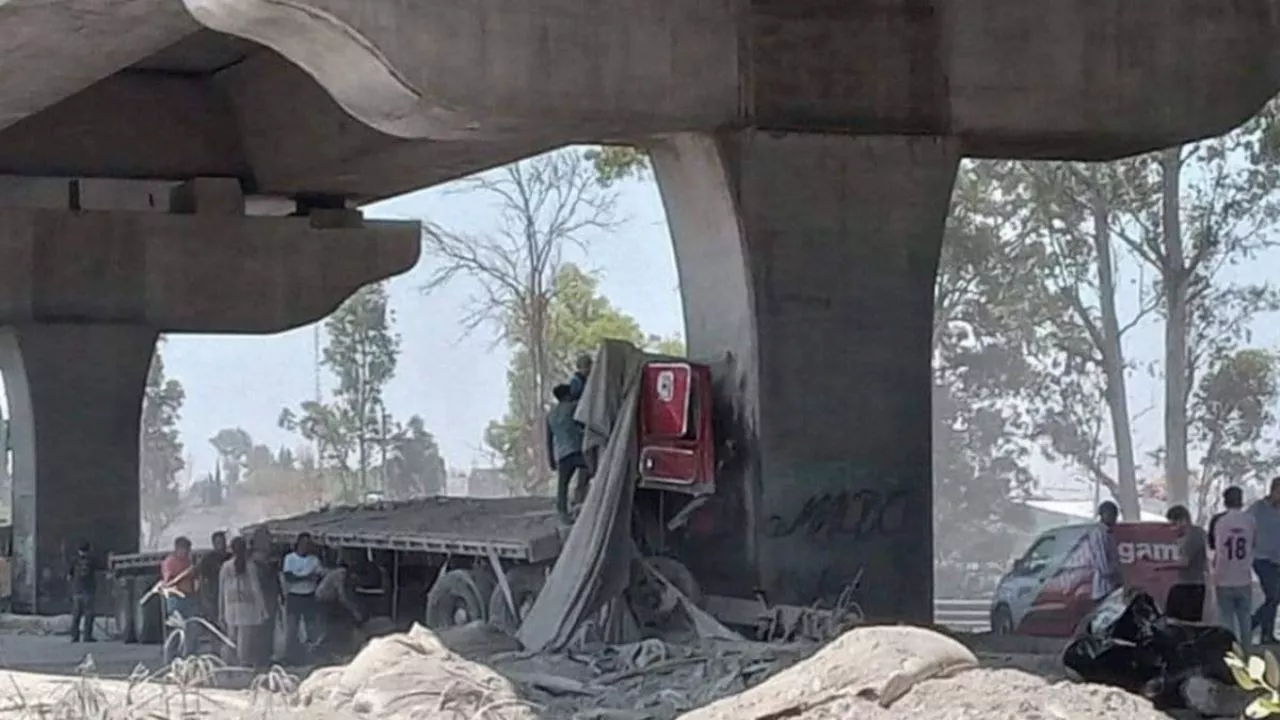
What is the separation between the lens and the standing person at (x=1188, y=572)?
56.4ft

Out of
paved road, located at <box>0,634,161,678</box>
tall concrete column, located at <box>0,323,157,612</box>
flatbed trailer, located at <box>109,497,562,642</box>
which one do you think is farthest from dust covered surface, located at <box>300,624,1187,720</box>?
tall concrete column, located at <box>0,323,157,612</box>

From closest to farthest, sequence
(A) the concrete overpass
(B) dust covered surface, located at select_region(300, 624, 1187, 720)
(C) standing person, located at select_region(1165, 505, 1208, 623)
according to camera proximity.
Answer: (B) dust covered surface, located at select_region(300, 624, 1187, 720), (C) standing person, located at select_region(1165, 505, 1208, 623), (A) the concrete overpass

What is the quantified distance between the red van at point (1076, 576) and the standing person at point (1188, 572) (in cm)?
47

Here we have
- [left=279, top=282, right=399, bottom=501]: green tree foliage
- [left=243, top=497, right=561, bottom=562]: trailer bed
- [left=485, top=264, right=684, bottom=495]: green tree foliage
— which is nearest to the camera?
[left=243, top=497, right=561, bottom=562]: trailer bed

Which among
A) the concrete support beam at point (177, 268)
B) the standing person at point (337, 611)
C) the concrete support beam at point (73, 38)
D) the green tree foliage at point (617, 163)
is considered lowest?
the standing person at point (337, 611)

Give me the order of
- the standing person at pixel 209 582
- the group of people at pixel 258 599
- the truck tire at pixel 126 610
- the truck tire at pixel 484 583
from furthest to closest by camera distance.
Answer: the truck tire at pixel 126 610, the standing person at pixel 209 582, the group of people at pixel 258 599, the truck tire at pixel 484 583

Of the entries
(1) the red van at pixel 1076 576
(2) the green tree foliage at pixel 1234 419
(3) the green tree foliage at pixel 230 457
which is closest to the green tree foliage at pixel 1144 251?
(2) the green tree foliage at pixel 1234 419

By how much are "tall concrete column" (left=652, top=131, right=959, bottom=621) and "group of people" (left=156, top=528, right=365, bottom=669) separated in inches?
151

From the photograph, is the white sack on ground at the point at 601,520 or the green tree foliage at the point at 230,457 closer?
the white sack on ground at the point at 601,520

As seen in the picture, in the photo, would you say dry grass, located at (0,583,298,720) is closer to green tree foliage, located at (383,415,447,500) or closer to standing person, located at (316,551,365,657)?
standing person, located at (316,551,365,657)

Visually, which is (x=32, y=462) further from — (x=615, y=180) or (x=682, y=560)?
(x=615, y=180)

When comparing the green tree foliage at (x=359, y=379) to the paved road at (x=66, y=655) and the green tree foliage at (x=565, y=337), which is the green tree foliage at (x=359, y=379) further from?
the paved road at (x=66, y=655)

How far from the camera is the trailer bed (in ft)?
63.7

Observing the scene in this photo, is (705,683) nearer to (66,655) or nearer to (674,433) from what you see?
(674,433)
